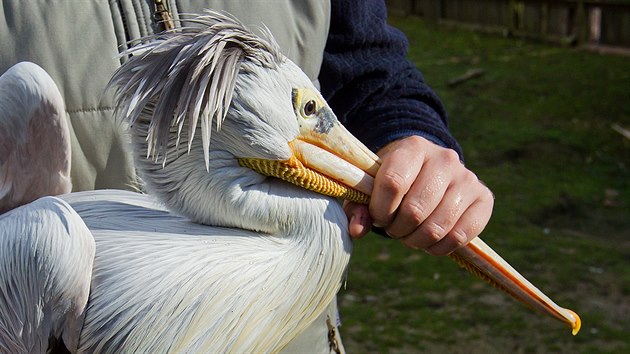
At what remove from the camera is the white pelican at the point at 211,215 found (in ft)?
3.26

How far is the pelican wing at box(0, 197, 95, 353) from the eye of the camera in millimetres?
959

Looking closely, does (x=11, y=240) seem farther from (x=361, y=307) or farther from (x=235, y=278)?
(x=361, y=307)

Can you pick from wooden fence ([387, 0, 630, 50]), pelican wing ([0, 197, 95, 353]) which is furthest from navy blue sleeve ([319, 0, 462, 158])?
wooden fence ([387, 0, 630, 50])

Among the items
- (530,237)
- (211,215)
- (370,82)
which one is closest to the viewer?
(211,215)

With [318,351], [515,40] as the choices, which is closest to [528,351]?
[318,351]

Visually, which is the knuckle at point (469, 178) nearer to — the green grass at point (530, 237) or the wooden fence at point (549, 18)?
the green grass at point (530, 237)

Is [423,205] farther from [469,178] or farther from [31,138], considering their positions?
[31,138]

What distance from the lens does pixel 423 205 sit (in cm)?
114

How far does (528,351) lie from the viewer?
2730mm

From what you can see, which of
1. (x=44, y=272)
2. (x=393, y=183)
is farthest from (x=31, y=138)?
(x=393, y=183)

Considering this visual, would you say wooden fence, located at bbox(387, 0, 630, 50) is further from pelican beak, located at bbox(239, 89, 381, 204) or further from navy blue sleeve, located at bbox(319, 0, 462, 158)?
pelican beak, located at bbox(239, 89, 381, 204)

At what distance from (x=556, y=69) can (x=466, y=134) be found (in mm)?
1495

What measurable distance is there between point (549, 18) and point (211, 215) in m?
6.18

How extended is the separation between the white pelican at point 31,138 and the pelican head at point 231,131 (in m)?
0.12
